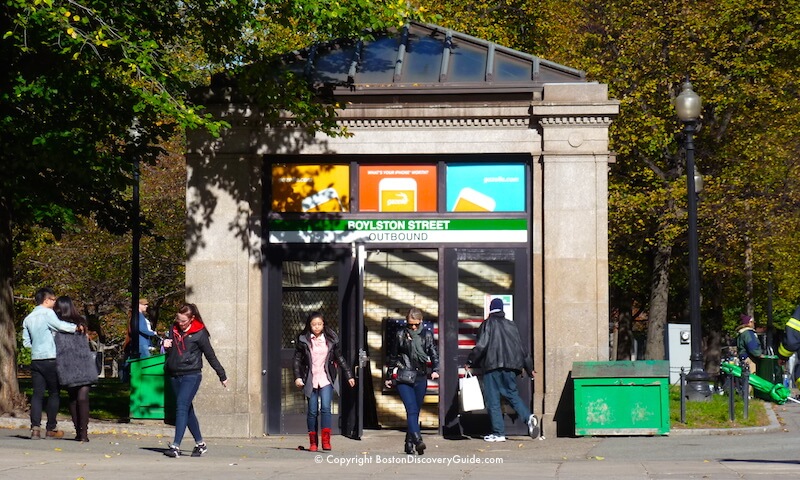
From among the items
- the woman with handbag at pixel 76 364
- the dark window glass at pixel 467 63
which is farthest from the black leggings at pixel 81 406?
the dark window glass at pixel 467 63

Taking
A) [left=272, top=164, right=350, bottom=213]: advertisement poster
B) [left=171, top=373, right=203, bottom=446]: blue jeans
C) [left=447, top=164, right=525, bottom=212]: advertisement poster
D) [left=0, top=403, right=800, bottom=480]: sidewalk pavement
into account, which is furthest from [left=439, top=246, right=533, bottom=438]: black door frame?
[left=171, top=373, right=203, bottom=446]: blue jeans

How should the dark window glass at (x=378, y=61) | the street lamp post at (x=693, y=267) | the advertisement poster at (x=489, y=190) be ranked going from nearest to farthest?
the advertisement poster at (x=489, y=190) → the dark window glass at (x=378, y=61) → the street lamp post at (x=693, y=267)

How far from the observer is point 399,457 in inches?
538

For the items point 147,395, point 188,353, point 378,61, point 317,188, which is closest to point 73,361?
point 188,353

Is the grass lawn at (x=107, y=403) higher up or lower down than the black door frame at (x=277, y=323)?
lower down

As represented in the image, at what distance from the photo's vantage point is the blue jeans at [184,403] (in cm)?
1331

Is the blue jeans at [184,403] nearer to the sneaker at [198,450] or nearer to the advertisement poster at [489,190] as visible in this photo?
the sneaker at [198,450]

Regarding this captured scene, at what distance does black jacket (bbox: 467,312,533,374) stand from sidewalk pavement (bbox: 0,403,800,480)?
95 centimetres

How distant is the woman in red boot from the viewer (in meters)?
14.2

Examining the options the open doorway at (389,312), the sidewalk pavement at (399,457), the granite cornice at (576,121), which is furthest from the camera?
the open doorway at (389,312)

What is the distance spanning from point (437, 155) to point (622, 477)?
6663 mm

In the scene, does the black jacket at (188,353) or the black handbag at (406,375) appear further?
the black handbag at (406,375)

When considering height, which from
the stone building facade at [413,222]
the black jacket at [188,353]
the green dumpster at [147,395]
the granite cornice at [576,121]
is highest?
the granite cornice at [576,121]

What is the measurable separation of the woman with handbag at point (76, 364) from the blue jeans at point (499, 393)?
182 inches
